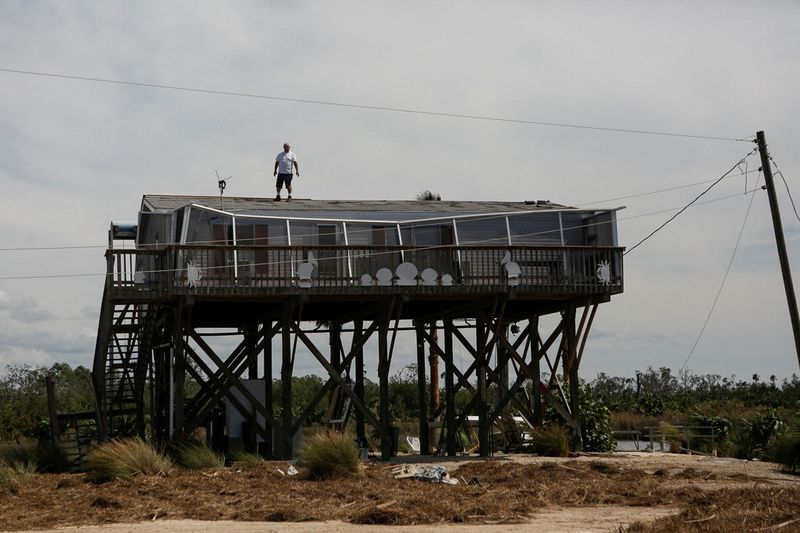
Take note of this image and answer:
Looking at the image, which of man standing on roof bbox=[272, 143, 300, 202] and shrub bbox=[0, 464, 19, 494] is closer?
shrub bbox=[0, 464, 19, 494]

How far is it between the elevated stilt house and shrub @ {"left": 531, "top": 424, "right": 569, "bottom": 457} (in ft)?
2.18

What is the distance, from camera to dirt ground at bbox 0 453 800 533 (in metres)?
16.7

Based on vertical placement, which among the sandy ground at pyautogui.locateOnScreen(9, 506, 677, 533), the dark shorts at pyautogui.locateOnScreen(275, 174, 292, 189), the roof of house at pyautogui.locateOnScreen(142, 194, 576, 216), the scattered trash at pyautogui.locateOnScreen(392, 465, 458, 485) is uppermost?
the dark shorts at pyautogui.locateOnScreen(275, 174, 292, 189)

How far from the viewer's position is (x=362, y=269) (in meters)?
27.4

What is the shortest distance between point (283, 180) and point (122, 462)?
1102 cm

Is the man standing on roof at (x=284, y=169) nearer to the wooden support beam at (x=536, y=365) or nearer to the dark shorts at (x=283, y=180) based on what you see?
the dark shorts at (x=283, y=180)

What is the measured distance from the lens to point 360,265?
2741 centimetres

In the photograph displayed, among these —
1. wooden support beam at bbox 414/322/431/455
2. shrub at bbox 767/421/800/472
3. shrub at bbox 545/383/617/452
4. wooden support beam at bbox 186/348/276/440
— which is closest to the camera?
shrub at bbox 767/421/800/472

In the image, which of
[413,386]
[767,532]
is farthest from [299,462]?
[413,386]

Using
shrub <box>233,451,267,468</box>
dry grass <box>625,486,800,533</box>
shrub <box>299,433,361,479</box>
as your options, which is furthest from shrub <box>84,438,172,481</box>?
dry grass <box>625,486,800,533</box>

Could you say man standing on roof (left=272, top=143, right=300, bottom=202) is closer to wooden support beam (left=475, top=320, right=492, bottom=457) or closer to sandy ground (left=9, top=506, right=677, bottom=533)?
→ wooden support beam (left=475, top=320, right=492, bottom=457)

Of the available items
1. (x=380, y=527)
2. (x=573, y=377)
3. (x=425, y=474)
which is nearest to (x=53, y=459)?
(x=425, y=474)

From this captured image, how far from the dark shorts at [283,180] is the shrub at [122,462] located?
395 inches

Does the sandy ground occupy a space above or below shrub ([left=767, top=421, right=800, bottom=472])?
below
